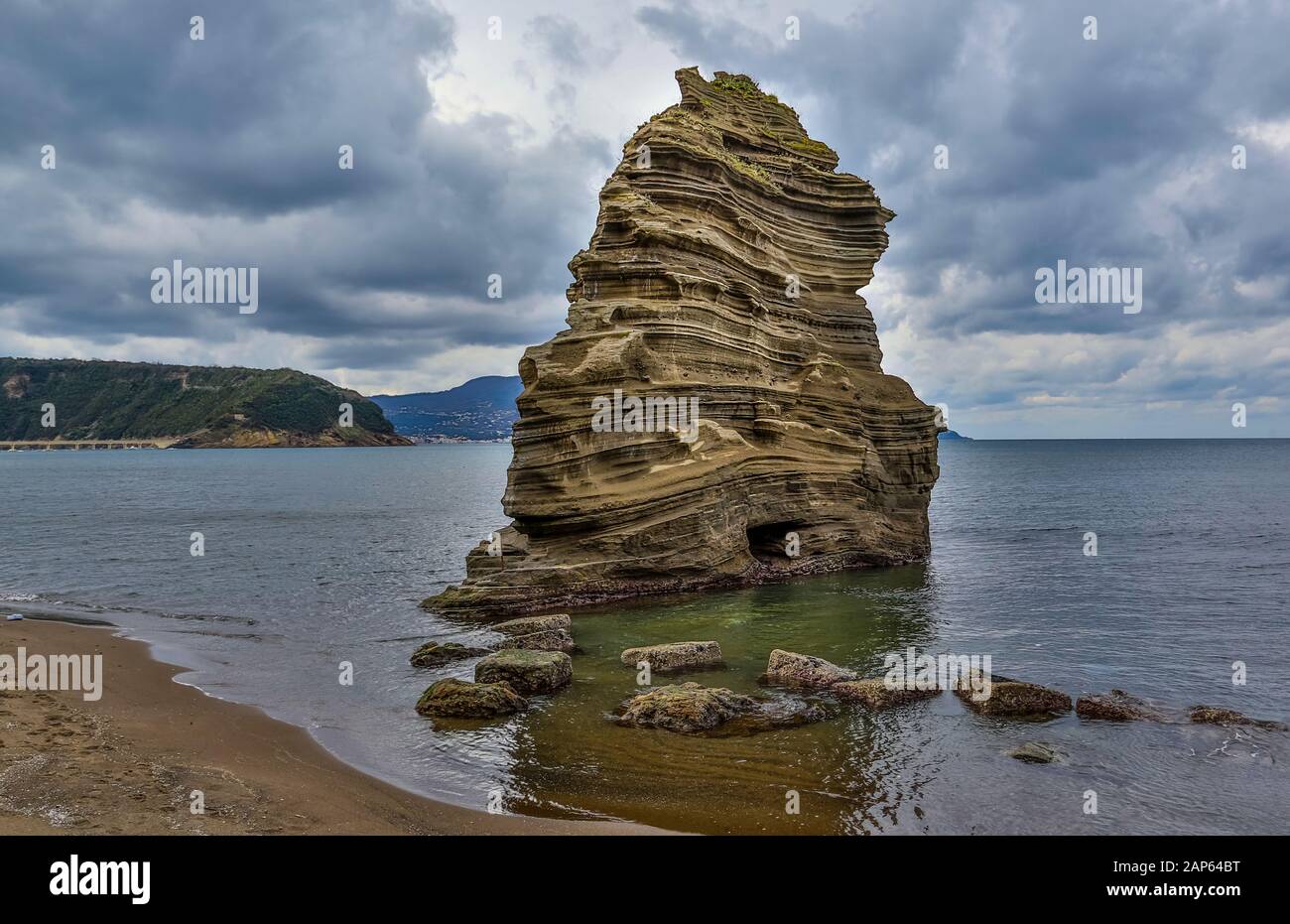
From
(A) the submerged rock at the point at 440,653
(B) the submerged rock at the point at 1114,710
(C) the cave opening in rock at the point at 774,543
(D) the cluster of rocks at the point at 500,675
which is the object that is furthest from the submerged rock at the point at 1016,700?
(C) the cave opening in rock at the point at 774,543

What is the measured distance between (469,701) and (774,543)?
2275cm

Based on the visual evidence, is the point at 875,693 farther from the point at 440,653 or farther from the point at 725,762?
the point at 440,653

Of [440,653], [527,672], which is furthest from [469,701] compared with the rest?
[440,653]

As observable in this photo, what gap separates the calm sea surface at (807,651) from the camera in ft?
46.4

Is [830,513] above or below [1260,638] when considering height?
above

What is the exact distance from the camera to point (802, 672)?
21.1m

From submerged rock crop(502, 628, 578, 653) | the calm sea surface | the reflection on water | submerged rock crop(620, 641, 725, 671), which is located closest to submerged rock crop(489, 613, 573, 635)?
submerged rock crop(502, 628, 578, 653)

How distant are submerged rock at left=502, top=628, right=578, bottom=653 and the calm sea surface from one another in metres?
0.88

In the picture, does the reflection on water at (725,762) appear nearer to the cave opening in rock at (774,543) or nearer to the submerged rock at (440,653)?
the submerged rock at (440,653)

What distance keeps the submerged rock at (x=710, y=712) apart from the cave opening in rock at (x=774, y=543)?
19613 millimetres
